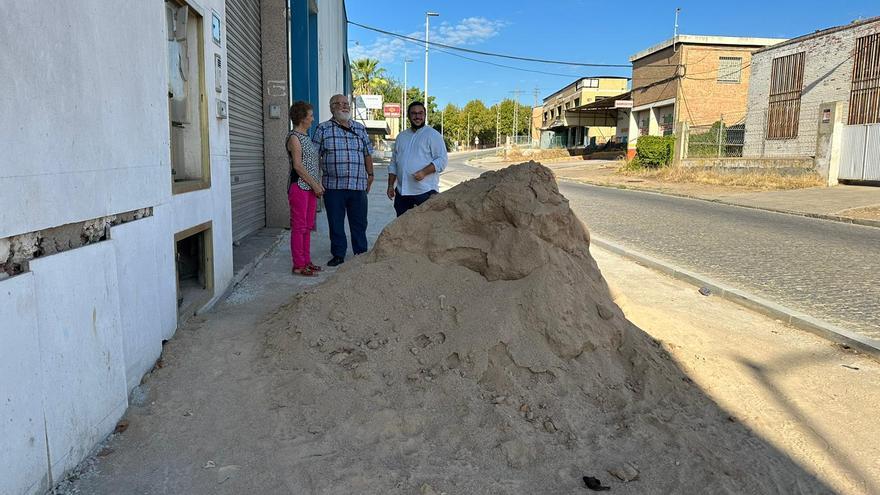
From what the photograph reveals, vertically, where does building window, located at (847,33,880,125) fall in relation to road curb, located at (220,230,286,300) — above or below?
above

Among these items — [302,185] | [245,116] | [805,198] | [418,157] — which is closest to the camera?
[302,185]

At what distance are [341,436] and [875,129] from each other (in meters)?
21.2

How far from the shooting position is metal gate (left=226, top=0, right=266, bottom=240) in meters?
7.42

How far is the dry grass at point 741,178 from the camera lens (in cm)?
1966

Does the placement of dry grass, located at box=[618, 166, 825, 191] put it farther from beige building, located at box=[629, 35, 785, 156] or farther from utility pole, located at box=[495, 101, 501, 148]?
utility pole, located at box=[495, 101, 501, 148]

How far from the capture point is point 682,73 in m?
35.5

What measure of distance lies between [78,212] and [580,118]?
5902 cm

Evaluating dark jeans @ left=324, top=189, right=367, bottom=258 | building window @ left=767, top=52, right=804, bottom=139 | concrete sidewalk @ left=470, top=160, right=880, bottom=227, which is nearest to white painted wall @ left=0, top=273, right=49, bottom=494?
dark jeans @ left=324, top=189, right=367, bottom=258

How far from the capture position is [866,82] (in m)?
22.2

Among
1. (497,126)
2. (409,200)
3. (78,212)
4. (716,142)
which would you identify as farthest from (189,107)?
(497,126)

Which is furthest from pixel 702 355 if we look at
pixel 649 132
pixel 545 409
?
pixel 649 132

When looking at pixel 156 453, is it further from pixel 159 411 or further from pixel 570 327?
pixel 570 327

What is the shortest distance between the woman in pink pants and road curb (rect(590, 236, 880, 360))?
395 centimetres

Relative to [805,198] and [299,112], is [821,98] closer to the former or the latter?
[805,198]
